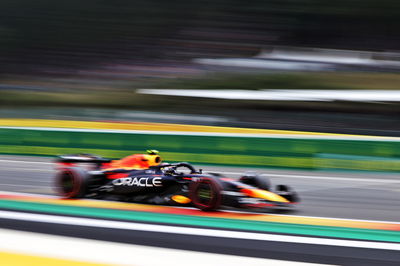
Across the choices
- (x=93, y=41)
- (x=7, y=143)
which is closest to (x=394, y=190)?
(x=7, y=143)

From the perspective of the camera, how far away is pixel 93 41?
32.2 meters

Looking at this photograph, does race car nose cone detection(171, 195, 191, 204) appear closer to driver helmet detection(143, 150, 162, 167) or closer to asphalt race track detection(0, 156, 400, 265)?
driver helmet detection(143, 150, 162, 167)

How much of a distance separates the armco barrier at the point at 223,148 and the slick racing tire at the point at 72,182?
502cm

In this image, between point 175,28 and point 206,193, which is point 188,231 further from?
point 175,28

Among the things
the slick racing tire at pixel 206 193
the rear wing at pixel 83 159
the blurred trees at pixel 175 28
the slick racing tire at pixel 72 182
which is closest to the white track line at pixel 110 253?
the slick racing tire at pixel 206 193

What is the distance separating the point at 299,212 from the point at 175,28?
26.1m

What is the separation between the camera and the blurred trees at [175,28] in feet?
83.6

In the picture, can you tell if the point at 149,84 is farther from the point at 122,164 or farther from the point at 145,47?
the point at 122,164

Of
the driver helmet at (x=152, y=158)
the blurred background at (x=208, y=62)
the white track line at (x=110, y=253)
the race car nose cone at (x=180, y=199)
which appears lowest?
the white track line at (x=110, y=253)

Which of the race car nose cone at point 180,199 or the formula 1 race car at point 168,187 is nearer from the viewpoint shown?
the formula 1 race car at point 168,187

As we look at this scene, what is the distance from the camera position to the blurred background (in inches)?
623

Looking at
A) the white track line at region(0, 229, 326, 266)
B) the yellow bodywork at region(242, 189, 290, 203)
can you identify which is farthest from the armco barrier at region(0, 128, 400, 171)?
the white track line at region(0, 229, 326, 266)

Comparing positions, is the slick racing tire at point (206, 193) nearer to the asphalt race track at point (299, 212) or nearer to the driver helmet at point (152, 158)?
the driver helmet at point (152, 158)

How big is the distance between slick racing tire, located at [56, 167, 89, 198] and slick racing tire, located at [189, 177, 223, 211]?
154cm
